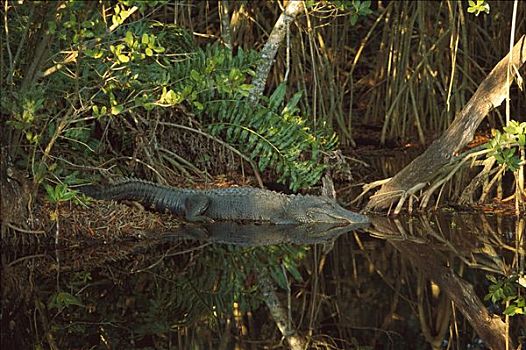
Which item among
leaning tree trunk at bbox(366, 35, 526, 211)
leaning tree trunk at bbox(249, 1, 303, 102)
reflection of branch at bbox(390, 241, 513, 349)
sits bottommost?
reflection of branch at bbox(390, 241, 513, 349)

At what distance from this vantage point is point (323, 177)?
280 inches

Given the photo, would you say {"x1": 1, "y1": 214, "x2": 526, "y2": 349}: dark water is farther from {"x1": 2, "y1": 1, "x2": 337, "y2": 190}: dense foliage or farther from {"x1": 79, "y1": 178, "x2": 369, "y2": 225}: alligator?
{"x1": 2, "y1": 1, "x2": 337, "y2": 190}: dense foliage

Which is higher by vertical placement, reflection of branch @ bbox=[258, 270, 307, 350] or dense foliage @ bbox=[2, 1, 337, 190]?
dense foliage @ bbox=[2, 1, 337, 190]

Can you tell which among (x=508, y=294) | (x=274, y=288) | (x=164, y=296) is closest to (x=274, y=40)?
(x=274, y=288)

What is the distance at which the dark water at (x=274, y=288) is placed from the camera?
377 cm

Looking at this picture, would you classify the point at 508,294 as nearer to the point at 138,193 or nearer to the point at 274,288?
the point at 274,288

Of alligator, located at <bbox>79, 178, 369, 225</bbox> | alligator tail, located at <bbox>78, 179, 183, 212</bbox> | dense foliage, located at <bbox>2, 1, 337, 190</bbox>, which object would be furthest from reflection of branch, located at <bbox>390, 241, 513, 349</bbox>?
alligator tail, located at <bbox>78, 179, 183, 212</bbox>

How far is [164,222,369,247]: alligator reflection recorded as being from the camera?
5.84 metres

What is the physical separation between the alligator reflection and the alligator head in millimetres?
45

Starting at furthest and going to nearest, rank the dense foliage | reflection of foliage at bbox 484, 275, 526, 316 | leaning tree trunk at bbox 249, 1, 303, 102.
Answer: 1. leaning tree trunk at bbox 249, 1, 303, 102
2. the dense foliage
3. reflection of foliage at bbox 484, 275, 526, 316

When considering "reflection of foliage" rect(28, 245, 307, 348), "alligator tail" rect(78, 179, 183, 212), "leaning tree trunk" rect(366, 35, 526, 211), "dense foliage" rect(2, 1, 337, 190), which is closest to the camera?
"reflection of foliage" rect(28, 245, 307, 348)

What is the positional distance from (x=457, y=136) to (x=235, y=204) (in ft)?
4.80

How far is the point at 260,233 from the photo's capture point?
615cm

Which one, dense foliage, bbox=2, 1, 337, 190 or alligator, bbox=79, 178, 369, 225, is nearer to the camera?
dense foliage, bbox=2, 1, 337, 190
